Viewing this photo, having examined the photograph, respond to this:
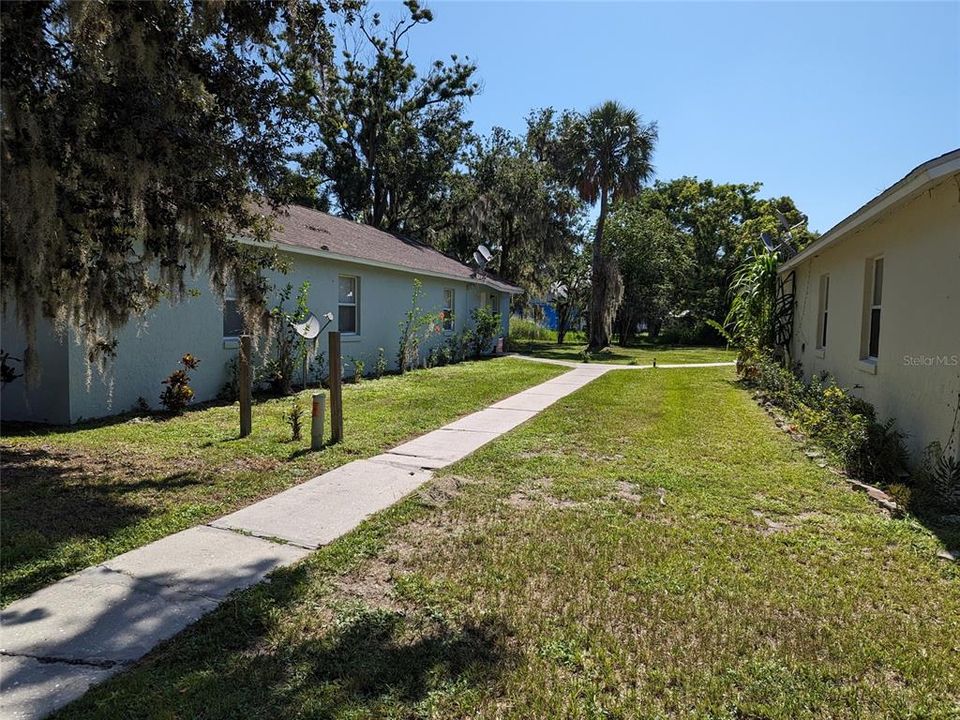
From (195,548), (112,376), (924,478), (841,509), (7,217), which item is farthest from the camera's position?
(112,376)

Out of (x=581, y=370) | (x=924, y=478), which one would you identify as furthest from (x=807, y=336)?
(x=924, y=478)

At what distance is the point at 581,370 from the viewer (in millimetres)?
17172

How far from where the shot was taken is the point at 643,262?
30375mm

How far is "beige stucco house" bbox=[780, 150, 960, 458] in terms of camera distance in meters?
5.39

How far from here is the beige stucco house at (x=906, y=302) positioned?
539 cm

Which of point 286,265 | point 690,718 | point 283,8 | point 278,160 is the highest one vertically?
point 283,8

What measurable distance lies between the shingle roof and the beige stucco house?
6.50 meters

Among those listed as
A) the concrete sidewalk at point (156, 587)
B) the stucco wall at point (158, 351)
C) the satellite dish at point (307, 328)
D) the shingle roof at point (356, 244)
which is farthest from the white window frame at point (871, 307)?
the satellite dish at point (307, 328)

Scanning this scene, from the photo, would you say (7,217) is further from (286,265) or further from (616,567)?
(616,567)

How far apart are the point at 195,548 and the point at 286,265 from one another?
3.90 m

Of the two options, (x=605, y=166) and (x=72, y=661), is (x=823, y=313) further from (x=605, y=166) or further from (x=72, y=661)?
(x=605, y=166)

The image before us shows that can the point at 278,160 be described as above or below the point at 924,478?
above

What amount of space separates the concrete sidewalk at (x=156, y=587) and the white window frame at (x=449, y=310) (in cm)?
1294

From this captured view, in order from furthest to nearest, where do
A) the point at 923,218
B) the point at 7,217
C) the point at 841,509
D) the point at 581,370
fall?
the point at 581,370 → the point at 923,218 → the point at 841,509 → the point at 7,217
